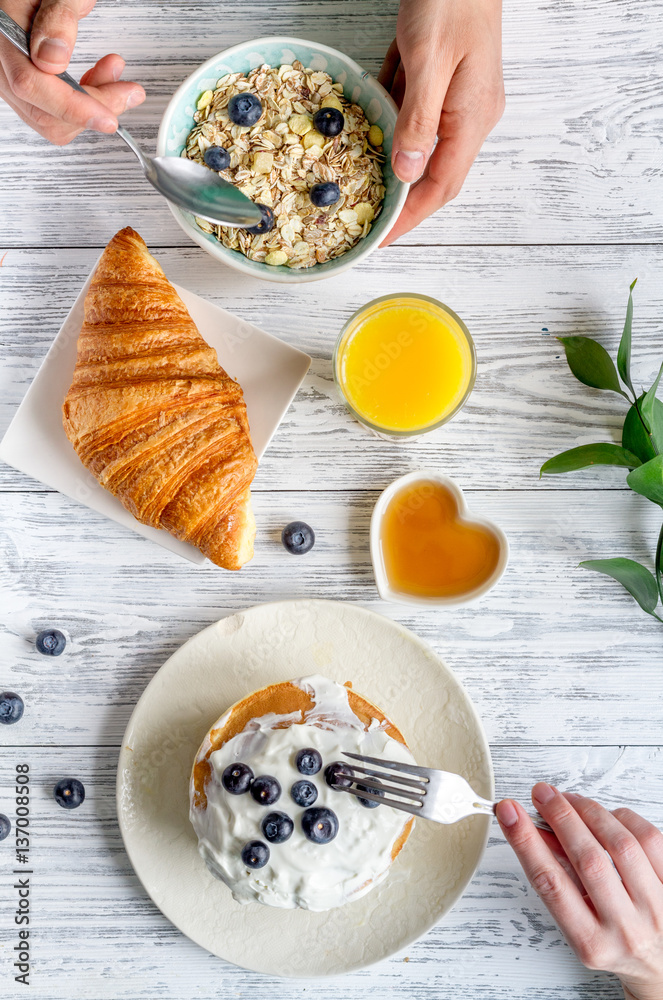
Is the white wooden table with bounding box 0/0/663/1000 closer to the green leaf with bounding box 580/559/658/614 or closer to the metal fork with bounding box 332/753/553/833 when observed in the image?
the green leaf with bounding box 580/559/658/614

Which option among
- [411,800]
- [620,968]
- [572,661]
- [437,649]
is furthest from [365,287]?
[620,968]

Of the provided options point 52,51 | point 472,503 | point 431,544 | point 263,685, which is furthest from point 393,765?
point 52,51

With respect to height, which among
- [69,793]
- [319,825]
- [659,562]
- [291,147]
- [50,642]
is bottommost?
[69,793]

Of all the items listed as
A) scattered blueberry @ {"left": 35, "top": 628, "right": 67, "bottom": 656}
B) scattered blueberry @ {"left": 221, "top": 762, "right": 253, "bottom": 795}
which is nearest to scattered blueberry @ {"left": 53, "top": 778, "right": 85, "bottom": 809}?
scattered blueberry @ {"left": 35, "top": 628, "right": 67, "bottom": 656}

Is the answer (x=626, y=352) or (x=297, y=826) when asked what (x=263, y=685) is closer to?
(x=297, y=826)

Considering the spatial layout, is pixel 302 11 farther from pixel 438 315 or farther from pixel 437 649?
pixel 437 649

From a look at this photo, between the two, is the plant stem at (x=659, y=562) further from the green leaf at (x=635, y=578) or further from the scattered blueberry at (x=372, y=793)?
the scattered blueberry at (x=372, y=793)
